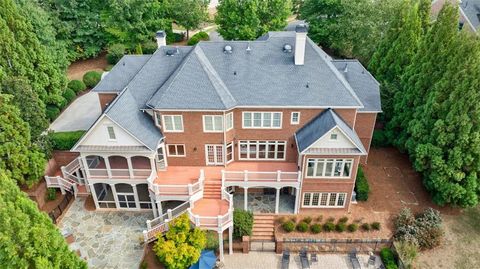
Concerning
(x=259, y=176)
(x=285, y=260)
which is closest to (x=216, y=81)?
(x=259, y=176)

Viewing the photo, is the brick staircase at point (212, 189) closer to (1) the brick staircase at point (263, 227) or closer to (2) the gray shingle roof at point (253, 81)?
(1) the brick staircase at point (263, 227)

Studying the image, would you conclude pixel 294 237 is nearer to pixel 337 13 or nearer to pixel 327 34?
pixel 327 34

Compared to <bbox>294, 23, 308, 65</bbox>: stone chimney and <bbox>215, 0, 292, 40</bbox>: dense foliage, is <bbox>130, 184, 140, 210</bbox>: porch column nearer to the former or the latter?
<bbox>294, 23, 308, 65</bbox>: stone chimney

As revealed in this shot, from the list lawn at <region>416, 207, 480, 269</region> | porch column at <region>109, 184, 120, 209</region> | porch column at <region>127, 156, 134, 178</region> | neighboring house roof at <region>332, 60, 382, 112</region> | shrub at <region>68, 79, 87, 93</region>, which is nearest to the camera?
lawn at <region>416, 207, 480, 269</region>

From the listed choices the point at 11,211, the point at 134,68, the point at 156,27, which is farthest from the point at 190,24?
the point at 11,211

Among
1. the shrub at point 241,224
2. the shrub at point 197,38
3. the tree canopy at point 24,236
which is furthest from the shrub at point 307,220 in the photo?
the shrub at point 197,38

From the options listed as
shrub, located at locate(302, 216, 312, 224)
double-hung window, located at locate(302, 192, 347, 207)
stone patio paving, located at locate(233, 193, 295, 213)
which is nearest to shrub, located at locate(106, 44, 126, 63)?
stone patio paving, located at locate(233, 193, 295, 213)
